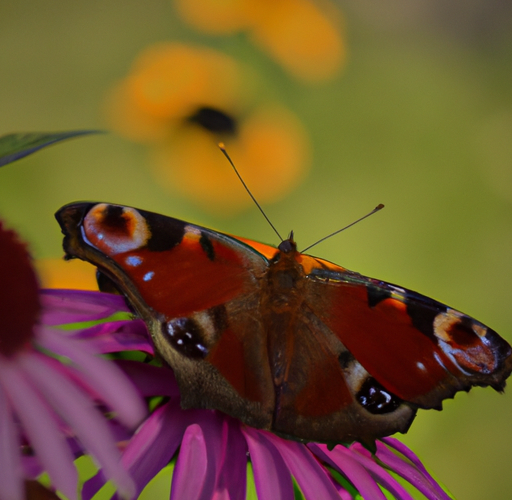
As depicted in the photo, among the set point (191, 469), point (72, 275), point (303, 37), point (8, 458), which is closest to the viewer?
point (8, 458)

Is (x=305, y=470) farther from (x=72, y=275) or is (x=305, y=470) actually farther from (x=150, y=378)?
(x=72, y=275)

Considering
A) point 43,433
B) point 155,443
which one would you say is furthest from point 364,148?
point 43,433

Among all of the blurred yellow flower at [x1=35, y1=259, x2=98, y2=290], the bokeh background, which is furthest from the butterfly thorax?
the bokeh background

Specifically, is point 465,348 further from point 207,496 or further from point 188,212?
point 188,212

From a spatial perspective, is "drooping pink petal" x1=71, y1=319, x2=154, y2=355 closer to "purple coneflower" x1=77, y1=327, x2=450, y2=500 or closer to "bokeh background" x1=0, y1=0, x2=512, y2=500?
"purple coneflower" x1=77, y1=327, x2=450, y2=500

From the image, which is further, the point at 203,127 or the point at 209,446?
the point at 203,127

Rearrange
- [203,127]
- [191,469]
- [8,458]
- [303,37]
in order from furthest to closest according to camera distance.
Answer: [303,37] → [203,127] → [191,469] → [8,458]
